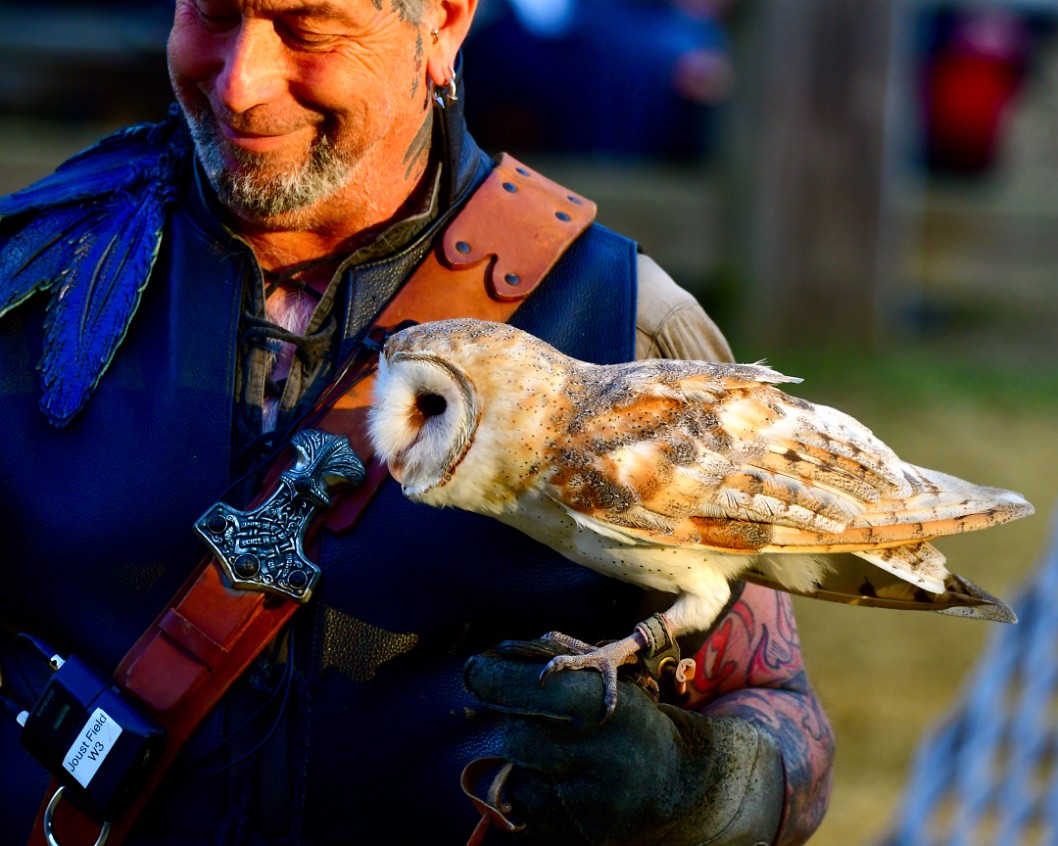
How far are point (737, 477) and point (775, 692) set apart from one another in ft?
1.53

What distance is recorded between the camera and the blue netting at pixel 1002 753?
389cm

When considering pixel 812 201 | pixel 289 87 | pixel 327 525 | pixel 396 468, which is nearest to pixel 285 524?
pixel 327 525

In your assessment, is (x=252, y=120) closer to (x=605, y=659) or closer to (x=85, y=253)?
(x=85, y=253)

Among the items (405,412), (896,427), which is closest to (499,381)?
(405,412)

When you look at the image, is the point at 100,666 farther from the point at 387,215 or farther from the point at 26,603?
the point at 387,215

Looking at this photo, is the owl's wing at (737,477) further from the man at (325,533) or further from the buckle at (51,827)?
the buckle at (51,827)

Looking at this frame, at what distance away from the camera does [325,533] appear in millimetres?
1954

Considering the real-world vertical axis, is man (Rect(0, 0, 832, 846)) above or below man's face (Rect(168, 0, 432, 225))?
below

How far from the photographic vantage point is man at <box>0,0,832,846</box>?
1.92 meters

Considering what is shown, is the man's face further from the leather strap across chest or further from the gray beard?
the leather strap across chest

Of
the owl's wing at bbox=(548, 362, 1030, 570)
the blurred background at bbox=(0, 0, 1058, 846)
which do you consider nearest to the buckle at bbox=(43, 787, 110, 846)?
the owl's wing at bbox=(548, 362, 1030, 570)

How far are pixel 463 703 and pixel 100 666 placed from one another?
53cm

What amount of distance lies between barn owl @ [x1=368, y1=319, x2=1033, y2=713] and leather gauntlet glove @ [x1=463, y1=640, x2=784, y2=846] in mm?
42

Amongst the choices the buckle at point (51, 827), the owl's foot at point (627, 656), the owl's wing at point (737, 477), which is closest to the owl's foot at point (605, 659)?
the owl's foot at point (627, 656)
